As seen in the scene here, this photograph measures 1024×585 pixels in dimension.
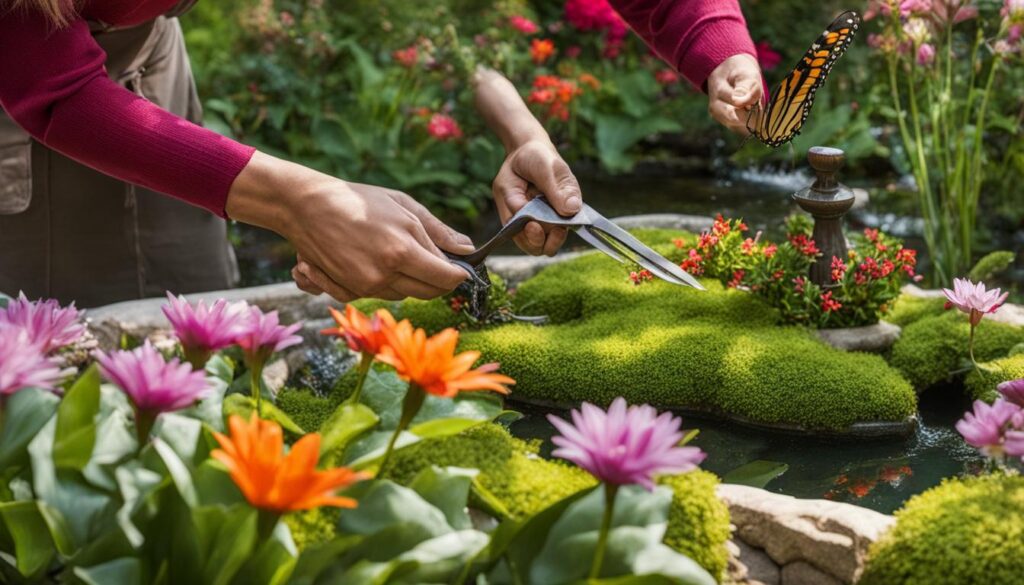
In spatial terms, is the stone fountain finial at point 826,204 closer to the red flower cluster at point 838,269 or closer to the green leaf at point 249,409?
the red flower cluster at point 838,269

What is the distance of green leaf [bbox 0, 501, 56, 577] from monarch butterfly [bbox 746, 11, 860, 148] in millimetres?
1819

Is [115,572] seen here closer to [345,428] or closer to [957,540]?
[345,428]

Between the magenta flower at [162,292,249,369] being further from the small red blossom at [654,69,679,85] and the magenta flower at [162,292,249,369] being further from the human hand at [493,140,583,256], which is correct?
the small red blossom at [654,69,679,85]

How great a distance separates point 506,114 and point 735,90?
57 cm

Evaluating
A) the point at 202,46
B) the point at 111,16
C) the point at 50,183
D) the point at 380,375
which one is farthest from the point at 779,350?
the point at 202,46

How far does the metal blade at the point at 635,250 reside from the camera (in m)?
2.42

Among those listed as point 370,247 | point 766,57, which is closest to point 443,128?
point 766,57

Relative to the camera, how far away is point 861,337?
3193 mm

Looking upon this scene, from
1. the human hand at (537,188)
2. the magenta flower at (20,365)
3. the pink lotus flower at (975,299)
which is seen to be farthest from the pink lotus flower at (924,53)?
the magenta flower at (20,365)

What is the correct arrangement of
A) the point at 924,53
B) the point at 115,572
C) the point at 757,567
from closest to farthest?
the point at 115,572 < the point at 757,567 < the point at 924,53

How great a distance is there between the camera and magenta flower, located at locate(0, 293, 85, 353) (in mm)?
1751

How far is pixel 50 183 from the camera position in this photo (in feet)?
10.8

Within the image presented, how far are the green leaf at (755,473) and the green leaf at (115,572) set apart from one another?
4.16 feet

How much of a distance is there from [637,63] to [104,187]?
5021mm
